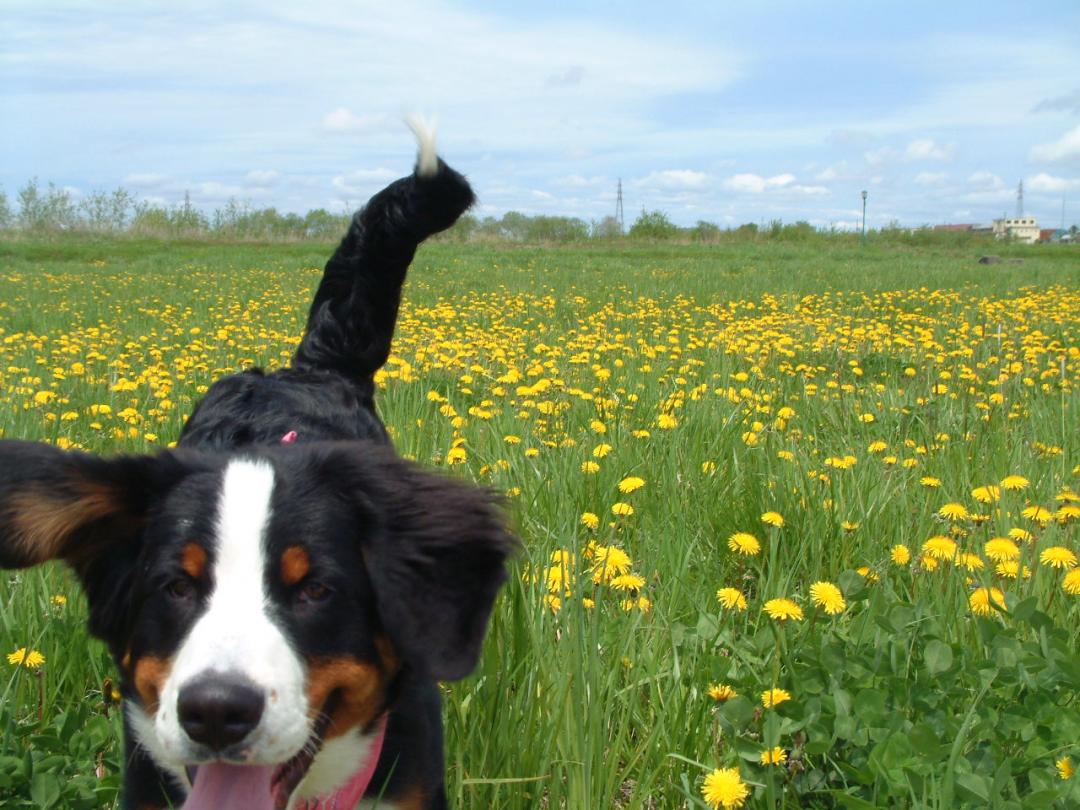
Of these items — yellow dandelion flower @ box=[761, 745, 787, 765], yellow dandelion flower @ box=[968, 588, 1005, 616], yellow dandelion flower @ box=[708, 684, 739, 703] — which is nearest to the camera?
yellow dandelion flower @ box=[761, 745, 787, 765]

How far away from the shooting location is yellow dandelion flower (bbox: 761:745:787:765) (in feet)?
6.06

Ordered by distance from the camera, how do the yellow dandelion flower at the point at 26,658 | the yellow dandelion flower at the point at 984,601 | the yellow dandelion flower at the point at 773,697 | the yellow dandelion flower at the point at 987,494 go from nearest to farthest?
the yellow dandelion flower at the point at 773,697
the yellow dandelion flower at the point at 26,658
the yellow dandelion flower at the point at 984,601
the yellow dandelion flower at the point at 987,494

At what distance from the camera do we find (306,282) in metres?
14.7

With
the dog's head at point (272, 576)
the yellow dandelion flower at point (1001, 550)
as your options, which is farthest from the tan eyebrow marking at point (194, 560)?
the yellow dandelion flower at point (1001, 550)

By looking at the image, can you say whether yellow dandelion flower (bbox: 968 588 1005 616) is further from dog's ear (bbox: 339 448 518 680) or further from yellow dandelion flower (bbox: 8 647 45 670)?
yellow dandelion flower (bbox: 8 647 45 670)

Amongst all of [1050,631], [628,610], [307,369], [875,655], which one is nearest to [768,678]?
[875,655]

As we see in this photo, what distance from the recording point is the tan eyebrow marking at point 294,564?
5.49ft

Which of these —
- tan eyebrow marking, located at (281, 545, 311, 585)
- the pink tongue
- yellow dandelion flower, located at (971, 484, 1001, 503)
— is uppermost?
tan eyebrow marking, located at (281, 545, 311, 585)

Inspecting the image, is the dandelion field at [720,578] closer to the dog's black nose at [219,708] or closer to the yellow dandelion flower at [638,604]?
the yellow dandelion flower at [638,604]

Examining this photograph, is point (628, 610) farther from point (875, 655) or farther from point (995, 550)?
point (995, 550)

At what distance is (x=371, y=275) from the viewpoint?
3527 mm

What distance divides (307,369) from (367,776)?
180 centimetres

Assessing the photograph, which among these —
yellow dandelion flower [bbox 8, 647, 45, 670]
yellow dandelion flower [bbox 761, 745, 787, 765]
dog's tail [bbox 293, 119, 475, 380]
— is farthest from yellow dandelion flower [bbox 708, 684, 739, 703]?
dog's tail [bbox 293, 119, 475, 380]

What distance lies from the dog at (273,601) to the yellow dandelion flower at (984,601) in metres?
1.27
